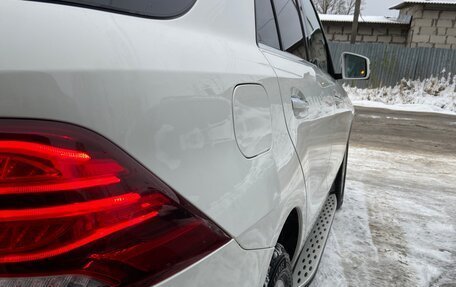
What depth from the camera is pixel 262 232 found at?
4.22 ft

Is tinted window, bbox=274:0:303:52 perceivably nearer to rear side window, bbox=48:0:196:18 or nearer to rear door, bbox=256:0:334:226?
rear door, bbox=256:0:334:226

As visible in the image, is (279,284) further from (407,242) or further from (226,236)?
(407,242)

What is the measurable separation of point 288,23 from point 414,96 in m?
15.6

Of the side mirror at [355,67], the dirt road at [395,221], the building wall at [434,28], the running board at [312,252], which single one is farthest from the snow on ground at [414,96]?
the running board at [312,252]

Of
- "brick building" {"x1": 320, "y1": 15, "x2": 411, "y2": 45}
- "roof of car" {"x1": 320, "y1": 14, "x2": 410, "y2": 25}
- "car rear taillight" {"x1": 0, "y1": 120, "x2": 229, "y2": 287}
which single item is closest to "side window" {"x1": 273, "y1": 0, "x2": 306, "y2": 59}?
"car rear taillight" {"x1": 0, "y1": 120, "x2": 229, "y2": 287}

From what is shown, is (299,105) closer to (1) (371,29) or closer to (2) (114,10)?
(2) (114,10)

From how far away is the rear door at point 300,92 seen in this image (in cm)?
169

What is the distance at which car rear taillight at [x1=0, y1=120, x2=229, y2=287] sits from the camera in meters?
0.78

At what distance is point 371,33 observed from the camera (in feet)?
75.5

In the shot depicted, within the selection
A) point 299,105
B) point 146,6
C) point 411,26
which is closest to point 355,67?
point 299,105

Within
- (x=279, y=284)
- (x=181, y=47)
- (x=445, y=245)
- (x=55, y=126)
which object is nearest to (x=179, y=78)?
(x=181, y=47)

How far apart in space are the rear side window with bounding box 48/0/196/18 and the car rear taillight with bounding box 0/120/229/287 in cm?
35

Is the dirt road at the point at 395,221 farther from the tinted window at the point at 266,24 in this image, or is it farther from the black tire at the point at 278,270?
the tinted window at the point at 266,24

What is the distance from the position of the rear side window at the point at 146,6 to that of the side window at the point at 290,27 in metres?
0.93
